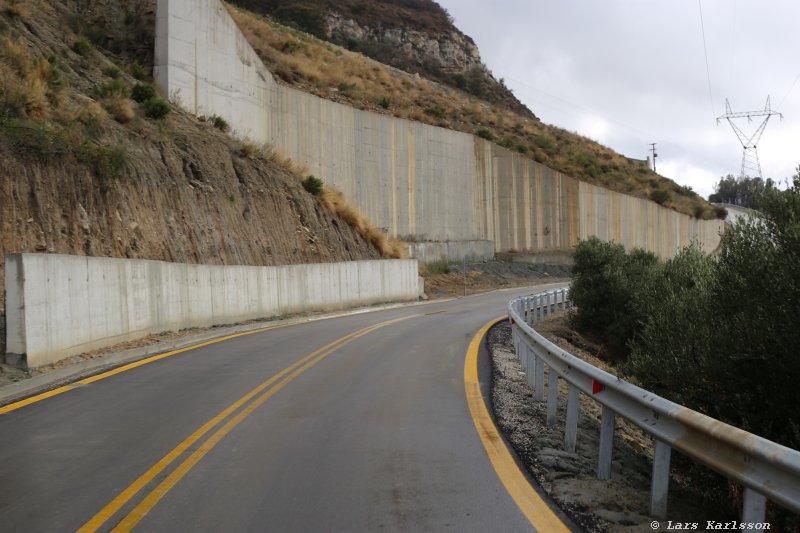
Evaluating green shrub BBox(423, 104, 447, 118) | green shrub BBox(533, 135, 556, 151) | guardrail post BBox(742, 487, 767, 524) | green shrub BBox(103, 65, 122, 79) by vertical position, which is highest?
green shrub BBox(423, 104, 447, 118)

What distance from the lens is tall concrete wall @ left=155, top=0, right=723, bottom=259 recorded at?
3050cm

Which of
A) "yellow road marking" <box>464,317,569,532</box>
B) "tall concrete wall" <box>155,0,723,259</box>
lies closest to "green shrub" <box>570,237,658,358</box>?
"tall concrete wall" <box>155,0,723,259</box>

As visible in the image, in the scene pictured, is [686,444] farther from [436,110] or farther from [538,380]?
[436,110]

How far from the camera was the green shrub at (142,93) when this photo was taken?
25766 mm

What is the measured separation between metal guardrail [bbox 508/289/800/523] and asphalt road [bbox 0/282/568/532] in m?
1.03

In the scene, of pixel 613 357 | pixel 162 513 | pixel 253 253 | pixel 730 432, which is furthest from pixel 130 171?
pixel 730 432

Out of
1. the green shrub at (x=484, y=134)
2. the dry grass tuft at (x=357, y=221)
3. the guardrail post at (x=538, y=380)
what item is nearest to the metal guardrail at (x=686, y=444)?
the guardrail post at (x=538, y=380)

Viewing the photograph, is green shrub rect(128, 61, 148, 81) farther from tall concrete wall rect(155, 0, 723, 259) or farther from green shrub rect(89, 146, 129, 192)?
green shrub rect(89, 146, 129, 192)

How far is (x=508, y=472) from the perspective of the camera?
20.6ft

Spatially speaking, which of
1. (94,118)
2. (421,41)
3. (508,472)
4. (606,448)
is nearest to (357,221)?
(94,118)

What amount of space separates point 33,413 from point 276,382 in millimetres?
3458

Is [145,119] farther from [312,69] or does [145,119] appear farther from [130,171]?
[312,69]

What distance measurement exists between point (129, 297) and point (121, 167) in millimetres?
6604

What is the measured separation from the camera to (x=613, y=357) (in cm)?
2288
